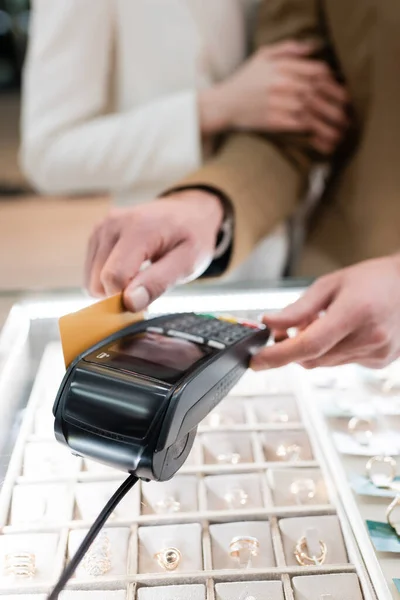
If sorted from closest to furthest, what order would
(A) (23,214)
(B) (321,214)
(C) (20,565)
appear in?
(C) (20,565)
(B) (321,214)
(A) (23,214)

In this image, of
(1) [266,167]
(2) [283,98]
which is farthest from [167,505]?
(2) [283,98]

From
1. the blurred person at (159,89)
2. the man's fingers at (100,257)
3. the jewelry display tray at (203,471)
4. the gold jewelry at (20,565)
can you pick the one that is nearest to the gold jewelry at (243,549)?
the jewelry display tray at (203,471)

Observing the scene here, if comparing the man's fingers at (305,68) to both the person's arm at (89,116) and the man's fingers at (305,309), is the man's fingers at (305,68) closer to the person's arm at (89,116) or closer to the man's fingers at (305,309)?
the person's arm at (89,116)

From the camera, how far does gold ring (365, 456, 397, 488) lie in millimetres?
402

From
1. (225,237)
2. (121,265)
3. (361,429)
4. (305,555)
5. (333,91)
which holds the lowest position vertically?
(305,555)

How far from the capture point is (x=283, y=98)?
81 cm

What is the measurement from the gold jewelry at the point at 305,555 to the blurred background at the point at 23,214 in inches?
49.3

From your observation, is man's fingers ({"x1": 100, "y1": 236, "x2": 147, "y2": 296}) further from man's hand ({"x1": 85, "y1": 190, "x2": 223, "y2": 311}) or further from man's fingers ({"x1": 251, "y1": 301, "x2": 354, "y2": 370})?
man's fingers ({"x1": 251, "y1": 301, "x2": 354, "y2": 370})

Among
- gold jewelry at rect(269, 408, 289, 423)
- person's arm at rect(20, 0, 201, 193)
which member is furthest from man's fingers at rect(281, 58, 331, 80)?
gold jewelry at rect(269, 408, 289, 423)

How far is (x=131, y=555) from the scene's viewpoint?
0.35m

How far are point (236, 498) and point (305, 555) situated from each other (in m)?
0.06

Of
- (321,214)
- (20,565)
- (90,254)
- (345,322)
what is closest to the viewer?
→ (20,565)

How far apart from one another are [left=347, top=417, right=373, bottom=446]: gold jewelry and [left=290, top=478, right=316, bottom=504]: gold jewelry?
6cm

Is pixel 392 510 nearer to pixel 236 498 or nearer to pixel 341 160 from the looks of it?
pixel 236 498
